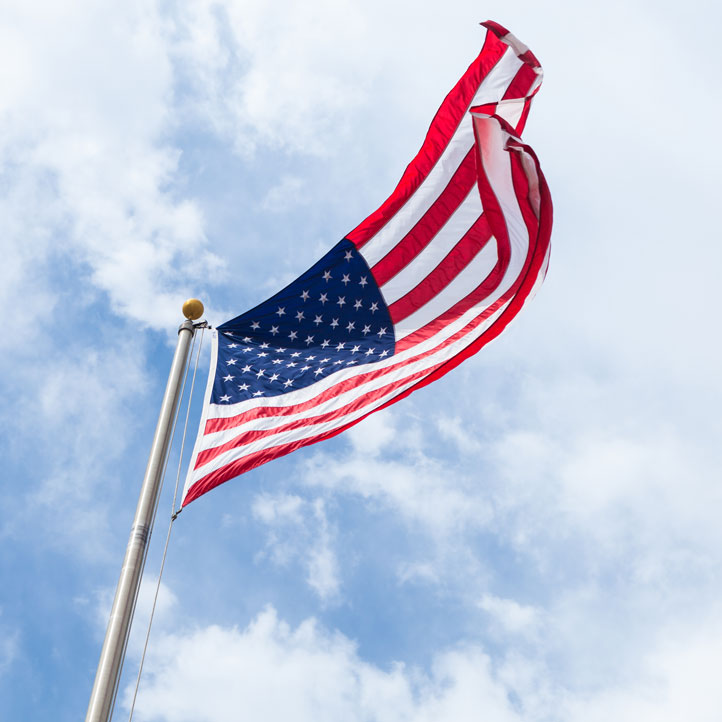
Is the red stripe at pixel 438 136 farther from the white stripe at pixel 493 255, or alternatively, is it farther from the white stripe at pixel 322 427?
the white stripe at pixel 322 427

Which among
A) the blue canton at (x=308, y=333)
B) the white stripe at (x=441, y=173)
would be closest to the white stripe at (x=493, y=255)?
the blue canton at (x=308, y=333)

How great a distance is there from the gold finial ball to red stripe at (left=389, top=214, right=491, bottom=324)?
3.11 metres

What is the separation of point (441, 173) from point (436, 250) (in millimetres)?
1357

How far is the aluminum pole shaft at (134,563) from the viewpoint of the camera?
24.8 feet

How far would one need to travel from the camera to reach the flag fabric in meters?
11.2

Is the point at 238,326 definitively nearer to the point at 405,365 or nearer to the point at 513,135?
the point at 405,365

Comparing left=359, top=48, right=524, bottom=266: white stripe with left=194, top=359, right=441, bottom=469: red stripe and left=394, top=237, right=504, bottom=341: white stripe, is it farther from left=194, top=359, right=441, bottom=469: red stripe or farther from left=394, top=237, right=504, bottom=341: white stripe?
left=194, top=359, right=441, bottom=469: red stripe

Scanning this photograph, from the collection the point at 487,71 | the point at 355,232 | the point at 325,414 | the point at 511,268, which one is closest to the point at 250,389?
the point at 325,414

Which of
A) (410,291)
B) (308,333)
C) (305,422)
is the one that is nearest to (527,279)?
(410,291)

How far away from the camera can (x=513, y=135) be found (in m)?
12.4

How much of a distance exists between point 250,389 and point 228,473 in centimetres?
153

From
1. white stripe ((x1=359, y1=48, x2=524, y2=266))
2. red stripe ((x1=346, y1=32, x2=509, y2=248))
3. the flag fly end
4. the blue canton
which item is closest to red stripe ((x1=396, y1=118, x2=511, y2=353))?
the blue canton

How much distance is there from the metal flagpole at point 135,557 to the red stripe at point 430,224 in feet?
11.7

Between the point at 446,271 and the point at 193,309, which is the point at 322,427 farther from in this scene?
the point at 446,271
